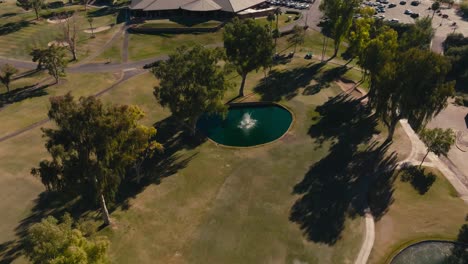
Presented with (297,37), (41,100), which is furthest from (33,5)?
(297,37)

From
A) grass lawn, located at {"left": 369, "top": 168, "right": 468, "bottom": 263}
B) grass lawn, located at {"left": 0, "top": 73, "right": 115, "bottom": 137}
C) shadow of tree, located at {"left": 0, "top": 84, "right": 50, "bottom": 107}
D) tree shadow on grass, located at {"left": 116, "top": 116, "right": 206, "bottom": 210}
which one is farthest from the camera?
shadow of tree, located at {"left": 0, "top": 84, "right": 50, "bottom": 107}

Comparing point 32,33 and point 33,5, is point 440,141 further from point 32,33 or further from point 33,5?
point 33,5

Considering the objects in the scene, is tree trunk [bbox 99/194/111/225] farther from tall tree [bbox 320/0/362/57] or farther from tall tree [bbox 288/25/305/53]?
tall tree [bbox 288/25/305/53]

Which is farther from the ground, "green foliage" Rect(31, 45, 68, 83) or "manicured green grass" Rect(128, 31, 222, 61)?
"green foliage" Rect(31, 45, 68, 83)

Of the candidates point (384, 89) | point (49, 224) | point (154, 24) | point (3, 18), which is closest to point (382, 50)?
point (384, 89)

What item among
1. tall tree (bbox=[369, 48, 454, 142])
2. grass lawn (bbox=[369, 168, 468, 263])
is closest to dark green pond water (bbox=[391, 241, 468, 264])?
grass lawn (bbox=[369, 168, 468, 263])

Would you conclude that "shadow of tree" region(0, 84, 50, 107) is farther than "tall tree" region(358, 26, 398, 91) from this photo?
Yes

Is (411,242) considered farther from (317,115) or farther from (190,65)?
(190,65)

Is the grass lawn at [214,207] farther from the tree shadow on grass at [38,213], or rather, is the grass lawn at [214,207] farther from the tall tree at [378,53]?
the tall tree at [378,53]
